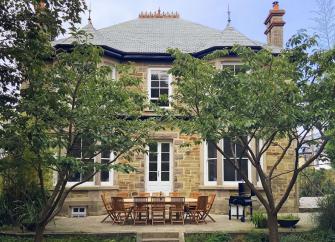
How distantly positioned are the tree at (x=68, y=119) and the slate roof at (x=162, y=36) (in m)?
6.59

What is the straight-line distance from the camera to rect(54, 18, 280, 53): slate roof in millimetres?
15741

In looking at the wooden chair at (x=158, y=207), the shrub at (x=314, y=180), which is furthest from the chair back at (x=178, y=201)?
the shrub at (x=314, y=180)

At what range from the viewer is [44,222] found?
8469mm

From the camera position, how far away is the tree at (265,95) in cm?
835

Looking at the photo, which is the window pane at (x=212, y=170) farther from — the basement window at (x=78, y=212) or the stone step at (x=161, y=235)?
the stone step at (x=161, y=235)

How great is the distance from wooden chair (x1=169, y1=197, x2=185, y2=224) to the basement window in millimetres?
3800

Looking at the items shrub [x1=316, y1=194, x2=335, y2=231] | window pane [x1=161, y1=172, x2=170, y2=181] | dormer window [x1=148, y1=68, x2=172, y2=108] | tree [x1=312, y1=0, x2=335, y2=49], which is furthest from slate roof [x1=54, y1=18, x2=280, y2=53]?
shrub [x1=316, y1=194, x2=335, y2=231]

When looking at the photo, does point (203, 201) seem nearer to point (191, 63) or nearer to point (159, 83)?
point (191, 63)

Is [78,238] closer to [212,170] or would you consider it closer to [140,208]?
[140,208]

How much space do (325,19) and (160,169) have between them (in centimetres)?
1010

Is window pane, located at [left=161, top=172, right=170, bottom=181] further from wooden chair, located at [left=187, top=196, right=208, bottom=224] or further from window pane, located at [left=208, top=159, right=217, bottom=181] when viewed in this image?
wooden chair, located at [left=187, top=196, right=208, bottom=224]

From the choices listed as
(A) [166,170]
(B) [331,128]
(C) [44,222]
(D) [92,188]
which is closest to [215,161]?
(A) [166,170]

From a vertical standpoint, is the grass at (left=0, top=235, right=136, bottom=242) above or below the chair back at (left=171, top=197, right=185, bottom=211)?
below

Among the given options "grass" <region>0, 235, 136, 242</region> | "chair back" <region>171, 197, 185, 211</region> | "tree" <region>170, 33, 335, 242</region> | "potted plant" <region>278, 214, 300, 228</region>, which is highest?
"tree" <region>170, 33, 335, 242</region>
